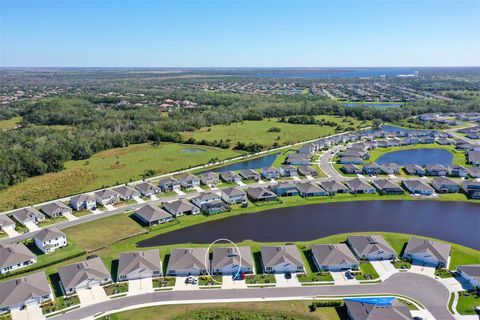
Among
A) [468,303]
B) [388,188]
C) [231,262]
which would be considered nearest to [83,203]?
[231,262]

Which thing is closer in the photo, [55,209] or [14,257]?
[14,257]

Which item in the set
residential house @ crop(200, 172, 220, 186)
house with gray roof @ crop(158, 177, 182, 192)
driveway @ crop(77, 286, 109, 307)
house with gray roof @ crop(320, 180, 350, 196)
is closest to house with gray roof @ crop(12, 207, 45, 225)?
house with gray roof @ crop(158, 177, 182, 192)

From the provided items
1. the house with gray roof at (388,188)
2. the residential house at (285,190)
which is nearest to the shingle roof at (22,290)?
the residential house at (285,190)

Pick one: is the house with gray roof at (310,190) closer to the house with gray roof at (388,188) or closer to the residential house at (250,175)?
the residential house at (250,175)

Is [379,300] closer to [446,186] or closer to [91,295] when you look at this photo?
[91,295]

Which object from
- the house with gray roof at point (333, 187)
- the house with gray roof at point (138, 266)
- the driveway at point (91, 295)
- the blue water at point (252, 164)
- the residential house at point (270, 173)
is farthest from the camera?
the blue water at point (252, 164)

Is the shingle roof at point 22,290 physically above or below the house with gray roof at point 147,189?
above
